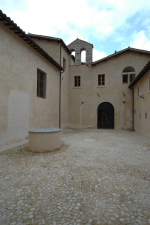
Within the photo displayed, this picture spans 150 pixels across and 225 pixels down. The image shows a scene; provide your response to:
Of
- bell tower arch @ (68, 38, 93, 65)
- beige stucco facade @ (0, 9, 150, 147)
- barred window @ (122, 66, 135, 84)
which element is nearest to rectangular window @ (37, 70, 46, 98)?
beige stucco facade @ (0, 9, 150, 147)

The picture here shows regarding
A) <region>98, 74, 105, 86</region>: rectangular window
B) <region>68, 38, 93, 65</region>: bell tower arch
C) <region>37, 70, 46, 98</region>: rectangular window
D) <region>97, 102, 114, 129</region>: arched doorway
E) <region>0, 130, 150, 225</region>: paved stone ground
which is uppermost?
<region>68, 38, 93, 65</region>: bell tower arch

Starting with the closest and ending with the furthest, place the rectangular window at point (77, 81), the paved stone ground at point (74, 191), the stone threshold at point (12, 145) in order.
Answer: the paved stone ground at point (74, 191) → the stone threshold at point (12, 145) → the rectangular window at point (77, 81)

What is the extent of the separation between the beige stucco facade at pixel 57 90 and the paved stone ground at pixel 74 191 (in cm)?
268

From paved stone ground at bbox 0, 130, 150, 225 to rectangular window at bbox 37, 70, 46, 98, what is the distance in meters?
5.41

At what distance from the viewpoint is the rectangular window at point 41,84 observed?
344 inches

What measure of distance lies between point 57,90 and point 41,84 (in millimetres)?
2362

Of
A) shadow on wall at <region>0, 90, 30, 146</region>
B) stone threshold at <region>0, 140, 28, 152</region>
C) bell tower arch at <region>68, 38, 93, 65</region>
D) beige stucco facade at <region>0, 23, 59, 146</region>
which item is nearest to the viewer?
stone threshold at <region>0, 140, 28, 152</region>

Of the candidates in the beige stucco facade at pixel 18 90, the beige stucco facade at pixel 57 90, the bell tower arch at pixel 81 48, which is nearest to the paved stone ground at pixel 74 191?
the beige stucco facade at pixel 18 90

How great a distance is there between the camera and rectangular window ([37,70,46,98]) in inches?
344

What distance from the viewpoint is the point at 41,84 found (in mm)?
9211

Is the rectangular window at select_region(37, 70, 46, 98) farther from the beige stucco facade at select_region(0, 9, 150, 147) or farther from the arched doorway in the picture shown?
the arched doorway

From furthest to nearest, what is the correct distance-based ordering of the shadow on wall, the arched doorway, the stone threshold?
the arched doorway < the shadow on wall < the stone threshold

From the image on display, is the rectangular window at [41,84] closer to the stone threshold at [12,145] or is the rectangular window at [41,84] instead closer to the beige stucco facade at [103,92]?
the stone threshold at [12,145]

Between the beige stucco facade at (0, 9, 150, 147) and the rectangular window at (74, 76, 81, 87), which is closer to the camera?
the beige stucco facade at (0, 9, 150, 147)
